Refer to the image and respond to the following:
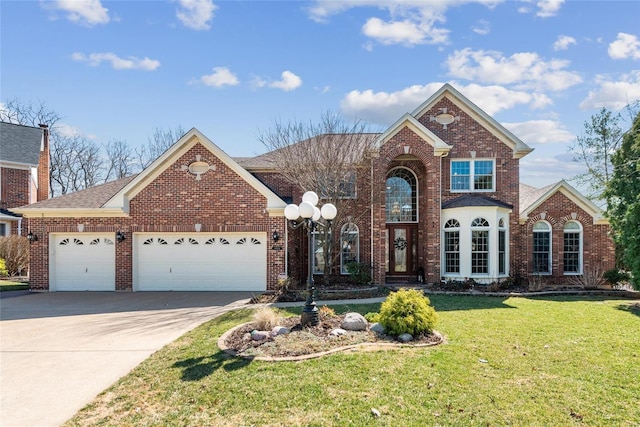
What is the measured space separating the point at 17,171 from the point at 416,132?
87.1 feet

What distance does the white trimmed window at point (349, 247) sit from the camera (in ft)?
54.0

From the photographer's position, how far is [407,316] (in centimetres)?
727

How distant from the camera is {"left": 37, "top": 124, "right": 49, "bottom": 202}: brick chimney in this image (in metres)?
28.2

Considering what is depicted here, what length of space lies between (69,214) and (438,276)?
15.0m

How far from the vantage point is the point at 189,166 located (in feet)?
47.8

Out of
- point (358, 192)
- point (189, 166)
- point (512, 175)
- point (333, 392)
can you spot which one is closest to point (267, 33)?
point (189, 166)

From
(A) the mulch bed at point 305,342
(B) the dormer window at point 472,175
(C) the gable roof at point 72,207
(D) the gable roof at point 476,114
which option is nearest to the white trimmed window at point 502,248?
(B) the dormer window at point 472,175

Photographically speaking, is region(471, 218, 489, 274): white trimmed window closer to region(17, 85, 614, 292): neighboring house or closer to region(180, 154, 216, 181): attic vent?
region(17, 85, 614, 292): neighboring house

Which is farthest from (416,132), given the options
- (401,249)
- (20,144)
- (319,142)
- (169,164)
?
(20,144)

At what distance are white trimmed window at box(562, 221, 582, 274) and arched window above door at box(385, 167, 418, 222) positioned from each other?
22.5 feet

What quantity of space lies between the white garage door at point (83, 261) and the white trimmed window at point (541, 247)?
59.1 feet

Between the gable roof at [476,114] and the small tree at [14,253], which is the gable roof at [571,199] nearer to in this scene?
the gable roof at [476,114]

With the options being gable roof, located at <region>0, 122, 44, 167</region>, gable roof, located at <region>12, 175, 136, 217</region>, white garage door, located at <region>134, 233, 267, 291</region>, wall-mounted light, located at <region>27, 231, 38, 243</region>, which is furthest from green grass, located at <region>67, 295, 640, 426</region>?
gable roof, located at <region>0, 122, 44, 167</region>

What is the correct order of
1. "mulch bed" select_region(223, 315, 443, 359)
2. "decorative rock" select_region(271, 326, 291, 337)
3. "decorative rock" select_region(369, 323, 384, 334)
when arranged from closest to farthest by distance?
"mulch bed" select_region(223, 315, 443, 359) → "decorative rock" select_region(271, 326, 291, 337) → "decorative rock" select_region(369, 323, 384, 334)
